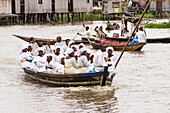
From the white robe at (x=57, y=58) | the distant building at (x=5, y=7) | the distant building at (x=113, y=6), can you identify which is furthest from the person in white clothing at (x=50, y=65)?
the distant building at (x=113, y=6)

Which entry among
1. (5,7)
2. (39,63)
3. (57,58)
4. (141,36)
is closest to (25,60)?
(57,58)

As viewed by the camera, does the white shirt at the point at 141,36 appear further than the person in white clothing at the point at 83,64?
Yes

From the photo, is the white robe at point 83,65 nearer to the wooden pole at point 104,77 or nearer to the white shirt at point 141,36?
the wooden pole at point 104,77

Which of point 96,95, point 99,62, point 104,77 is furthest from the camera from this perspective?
point 99,62

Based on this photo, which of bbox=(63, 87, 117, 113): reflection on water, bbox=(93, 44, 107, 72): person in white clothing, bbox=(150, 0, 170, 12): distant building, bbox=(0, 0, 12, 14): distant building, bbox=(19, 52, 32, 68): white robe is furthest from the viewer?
bbox=(150, 0, 170, 12): distant building

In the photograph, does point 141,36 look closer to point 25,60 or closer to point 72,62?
point 25,60

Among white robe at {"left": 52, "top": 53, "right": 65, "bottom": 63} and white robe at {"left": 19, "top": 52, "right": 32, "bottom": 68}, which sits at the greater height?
white robe at {"left": 52, "top": 53, "right": 65, "bottom": 63}

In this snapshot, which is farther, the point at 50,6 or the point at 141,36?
the point at 50,6

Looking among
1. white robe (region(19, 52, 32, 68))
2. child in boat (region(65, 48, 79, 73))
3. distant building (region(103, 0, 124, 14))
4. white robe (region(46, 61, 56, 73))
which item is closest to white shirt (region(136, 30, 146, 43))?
white robe (region(19, 52, 32, 68))

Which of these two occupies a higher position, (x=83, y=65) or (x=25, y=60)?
(x=83, y=65)

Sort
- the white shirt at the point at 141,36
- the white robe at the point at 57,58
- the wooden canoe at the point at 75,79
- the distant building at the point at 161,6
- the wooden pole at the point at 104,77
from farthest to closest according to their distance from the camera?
the distant building at the point at 161,6, the white shirt at the point at 141,36, the white robe at the point at 57,58, the wooden canoe at the point at 75,79, the wooden pole at the point at 104,77

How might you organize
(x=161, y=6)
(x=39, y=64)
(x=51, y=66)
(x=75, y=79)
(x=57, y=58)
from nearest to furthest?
(x=75, y=79), (x=39, y=64), (x=51, y=66), (x=57, y=58), (x=161, y=6)

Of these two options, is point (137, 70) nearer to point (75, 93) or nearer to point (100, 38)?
point (75, 93)

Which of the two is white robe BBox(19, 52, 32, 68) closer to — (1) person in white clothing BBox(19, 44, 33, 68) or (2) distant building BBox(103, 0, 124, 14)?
(1) person in white clothing BBox(19, 44, 33, 68)
